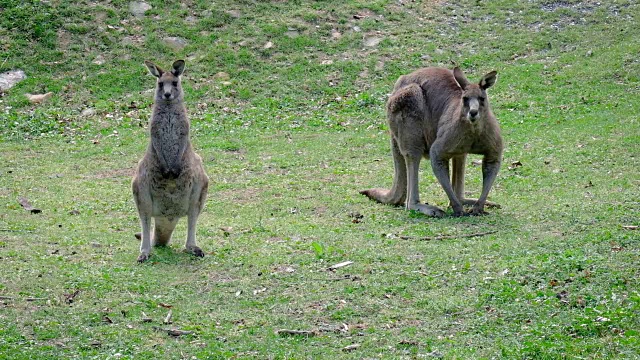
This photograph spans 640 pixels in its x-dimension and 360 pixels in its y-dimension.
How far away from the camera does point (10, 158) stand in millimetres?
13133

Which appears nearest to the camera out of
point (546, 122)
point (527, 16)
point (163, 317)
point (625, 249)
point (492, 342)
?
point (492, 342)

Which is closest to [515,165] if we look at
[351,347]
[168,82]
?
[168,82]

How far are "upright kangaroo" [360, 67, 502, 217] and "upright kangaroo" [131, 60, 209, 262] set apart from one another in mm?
2715

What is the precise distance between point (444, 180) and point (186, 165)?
9.66ft

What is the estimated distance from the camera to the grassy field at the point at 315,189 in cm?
616

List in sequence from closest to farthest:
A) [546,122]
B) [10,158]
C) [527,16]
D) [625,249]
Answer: [625,249]
[10,158]
[546,122]
[527,16]

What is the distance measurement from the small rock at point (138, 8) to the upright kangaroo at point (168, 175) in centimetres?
1036

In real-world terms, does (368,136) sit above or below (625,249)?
below

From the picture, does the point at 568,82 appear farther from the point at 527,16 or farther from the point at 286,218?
the point at 286,218

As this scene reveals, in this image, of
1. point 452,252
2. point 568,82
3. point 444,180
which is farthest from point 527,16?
point 452,252

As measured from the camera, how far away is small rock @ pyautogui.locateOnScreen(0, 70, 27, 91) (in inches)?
632

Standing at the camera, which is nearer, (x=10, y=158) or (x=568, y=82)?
(x=10, y=158)

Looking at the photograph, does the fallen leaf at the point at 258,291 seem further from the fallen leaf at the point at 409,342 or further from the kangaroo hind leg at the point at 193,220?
the fallen leaf at the point at 409,342

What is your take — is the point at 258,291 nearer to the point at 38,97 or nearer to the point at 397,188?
the point at 397,188
